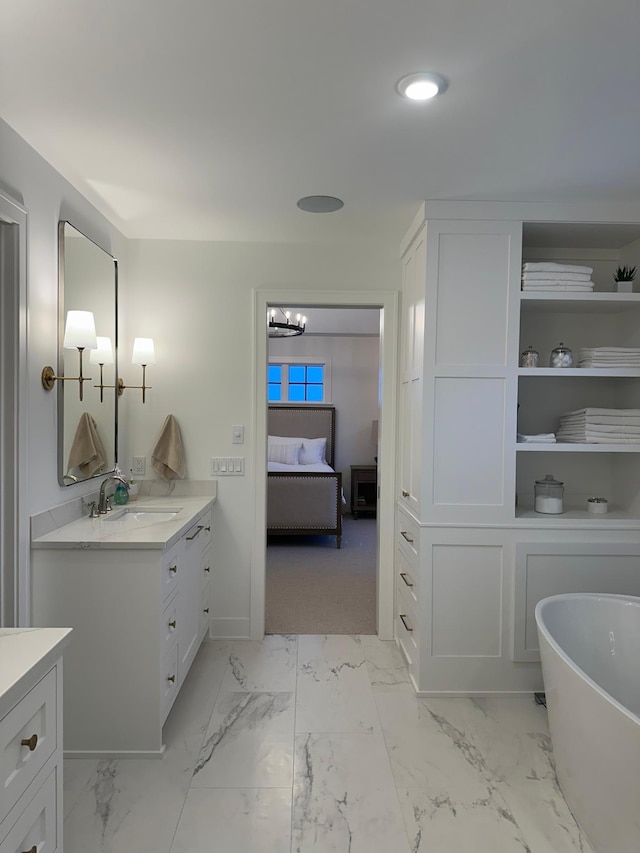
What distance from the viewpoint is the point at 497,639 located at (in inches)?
108

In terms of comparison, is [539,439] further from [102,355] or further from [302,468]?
[302,468]

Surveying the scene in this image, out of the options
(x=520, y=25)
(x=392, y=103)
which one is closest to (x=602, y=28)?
(x=520, y=25)

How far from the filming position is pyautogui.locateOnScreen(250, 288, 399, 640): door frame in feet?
11.0

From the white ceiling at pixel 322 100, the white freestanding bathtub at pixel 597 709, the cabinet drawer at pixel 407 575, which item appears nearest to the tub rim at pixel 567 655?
the white freestanding bathtub at pixel 597 709

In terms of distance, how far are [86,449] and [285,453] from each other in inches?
172

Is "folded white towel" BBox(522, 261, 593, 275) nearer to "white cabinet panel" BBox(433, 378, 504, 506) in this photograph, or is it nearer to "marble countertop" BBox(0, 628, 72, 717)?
"white cabinet panel" BBox(433, 378, 504, 506)

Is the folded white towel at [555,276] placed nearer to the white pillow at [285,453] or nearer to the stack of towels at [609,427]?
the stack of towels at [609,427]

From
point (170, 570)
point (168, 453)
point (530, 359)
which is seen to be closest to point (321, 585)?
point (168, 453)

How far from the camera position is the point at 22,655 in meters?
1.28

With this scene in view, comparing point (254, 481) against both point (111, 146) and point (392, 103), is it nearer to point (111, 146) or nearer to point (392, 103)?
point (111, 146)

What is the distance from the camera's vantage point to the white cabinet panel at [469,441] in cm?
270

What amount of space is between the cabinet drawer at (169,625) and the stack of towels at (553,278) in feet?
7.23

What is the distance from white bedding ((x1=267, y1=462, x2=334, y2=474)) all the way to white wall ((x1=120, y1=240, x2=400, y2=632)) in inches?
91.1

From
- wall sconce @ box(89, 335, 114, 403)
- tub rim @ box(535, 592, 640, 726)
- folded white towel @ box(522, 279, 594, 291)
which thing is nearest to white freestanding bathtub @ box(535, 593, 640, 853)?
tub rim @ box(535, 592, 640, 726)
